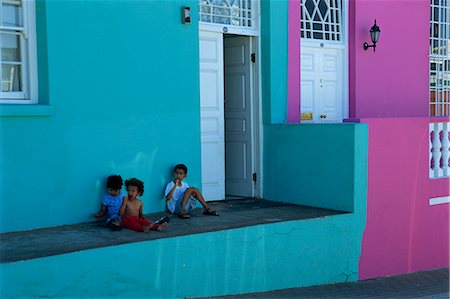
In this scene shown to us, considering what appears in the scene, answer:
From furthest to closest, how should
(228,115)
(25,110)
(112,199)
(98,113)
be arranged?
(228,115), (98,113), (112,199), (25,110)

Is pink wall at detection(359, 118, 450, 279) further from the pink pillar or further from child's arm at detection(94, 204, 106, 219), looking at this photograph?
child's arm at detection(94, 204, 106, 219)

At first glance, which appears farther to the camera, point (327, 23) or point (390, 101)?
point (390, 101)

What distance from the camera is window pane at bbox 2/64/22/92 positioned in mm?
6004

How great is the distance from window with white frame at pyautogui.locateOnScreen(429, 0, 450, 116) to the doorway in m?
3.71

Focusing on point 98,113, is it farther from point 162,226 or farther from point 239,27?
point 239,27

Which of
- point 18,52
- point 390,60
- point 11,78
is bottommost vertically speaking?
point 11,78

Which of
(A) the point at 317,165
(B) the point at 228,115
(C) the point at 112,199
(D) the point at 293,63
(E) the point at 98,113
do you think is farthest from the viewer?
(B) the point at 228,115

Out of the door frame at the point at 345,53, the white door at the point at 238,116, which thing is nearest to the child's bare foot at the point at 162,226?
the white door at the point at 238,116

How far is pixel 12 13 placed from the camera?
6.03 m

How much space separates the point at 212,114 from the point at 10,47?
109 inches

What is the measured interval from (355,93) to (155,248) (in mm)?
4732

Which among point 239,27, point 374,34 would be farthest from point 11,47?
point 374,34

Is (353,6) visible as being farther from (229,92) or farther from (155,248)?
(155,248)

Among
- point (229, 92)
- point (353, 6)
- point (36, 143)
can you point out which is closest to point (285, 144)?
point (229, 92)
